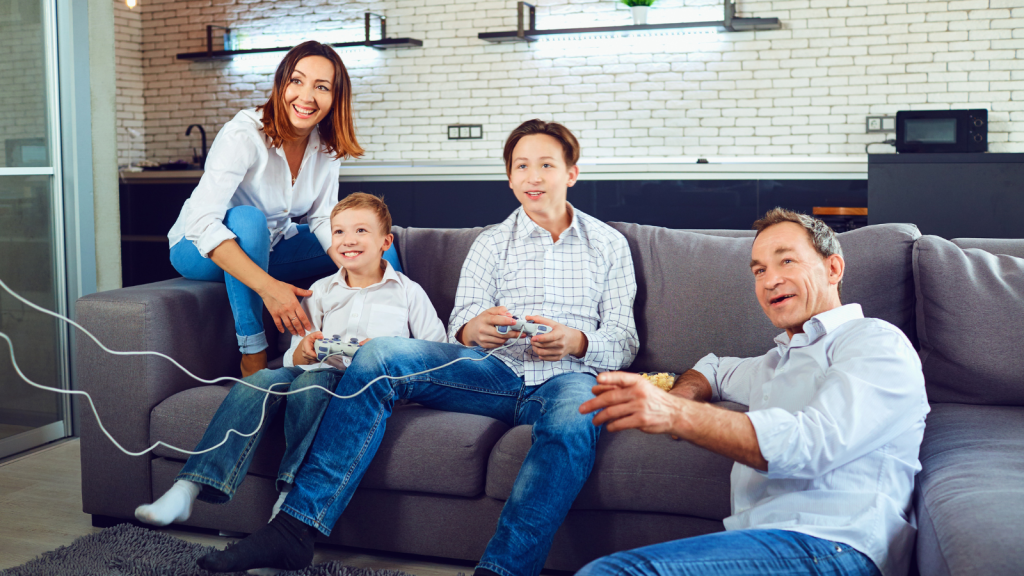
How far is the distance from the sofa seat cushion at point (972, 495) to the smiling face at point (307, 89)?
1.85 meters

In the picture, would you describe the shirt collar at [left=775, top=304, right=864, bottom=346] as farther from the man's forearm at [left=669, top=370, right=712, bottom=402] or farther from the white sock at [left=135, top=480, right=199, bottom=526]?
the white sock at [left=135, top=480, right=199, bottom=526]

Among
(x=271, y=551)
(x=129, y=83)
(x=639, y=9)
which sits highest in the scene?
(x=639, y=9)

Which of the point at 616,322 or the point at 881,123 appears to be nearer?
the point at 616,322

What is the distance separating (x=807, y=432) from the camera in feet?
3.92

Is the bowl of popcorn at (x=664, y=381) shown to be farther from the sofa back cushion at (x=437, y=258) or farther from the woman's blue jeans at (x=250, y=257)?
the woman's blue jeans at (x=250, y=257)

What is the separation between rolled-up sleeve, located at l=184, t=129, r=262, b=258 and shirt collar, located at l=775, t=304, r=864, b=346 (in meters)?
Result: 1.55

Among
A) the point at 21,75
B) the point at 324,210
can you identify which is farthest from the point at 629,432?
the point at 21,75

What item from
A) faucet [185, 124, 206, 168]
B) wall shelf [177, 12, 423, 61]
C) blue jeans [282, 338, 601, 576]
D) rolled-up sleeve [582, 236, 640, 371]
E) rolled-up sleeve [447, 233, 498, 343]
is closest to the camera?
blue jeans [282, 338, 601, 576]

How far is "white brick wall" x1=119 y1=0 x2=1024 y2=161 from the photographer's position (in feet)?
16.4

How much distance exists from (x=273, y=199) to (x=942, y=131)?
385 centimetres

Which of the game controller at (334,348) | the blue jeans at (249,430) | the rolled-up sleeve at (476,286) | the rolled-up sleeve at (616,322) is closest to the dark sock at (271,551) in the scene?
the blue jeans at (249,430)

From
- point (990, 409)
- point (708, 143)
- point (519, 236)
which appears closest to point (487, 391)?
point (519, 236)

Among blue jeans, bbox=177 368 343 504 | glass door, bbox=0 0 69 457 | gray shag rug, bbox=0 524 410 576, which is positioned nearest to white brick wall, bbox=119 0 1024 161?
glass door, bbox=0 0 69 457

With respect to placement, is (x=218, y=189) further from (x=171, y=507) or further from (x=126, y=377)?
(x=171, y=507)
